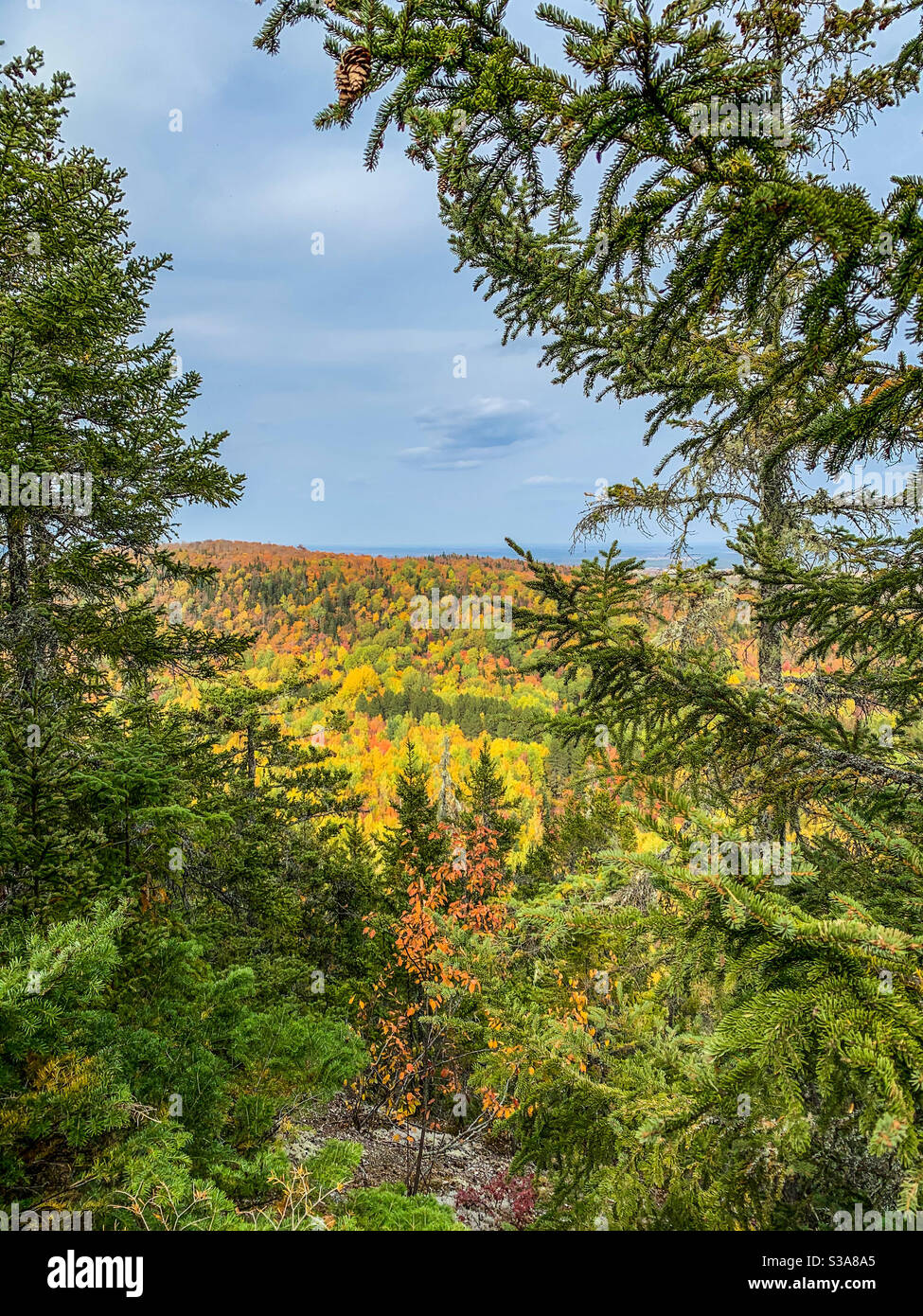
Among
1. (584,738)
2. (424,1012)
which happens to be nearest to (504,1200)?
(424,1012)

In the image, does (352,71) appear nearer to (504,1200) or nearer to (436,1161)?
(504,1200)

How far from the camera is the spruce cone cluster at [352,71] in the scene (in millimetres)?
1928

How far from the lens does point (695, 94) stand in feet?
6.13

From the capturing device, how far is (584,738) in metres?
5.60

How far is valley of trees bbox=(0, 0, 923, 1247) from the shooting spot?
6.48 feet

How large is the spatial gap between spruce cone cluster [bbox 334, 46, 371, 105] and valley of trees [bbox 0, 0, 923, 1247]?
0.7 inches

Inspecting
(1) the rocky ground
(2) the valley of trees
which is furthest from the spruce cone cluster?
(1) the rocky ground

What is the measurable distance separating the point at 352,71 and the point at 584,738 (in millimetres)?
4815

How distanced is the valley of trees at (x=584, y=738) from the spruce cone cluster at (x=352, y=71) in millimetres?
17

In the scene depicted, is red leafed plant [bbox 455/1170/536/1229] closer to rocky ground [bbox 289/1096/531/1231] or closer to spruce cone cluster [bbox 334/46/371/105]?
rocky ground [bbox 289/1096/531/1231]

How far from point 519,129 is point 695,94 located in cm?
60

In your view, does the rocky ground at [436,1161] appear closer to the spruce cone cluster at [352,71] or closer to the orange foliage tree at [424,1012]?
the orange foliage tree at [424,1012]
